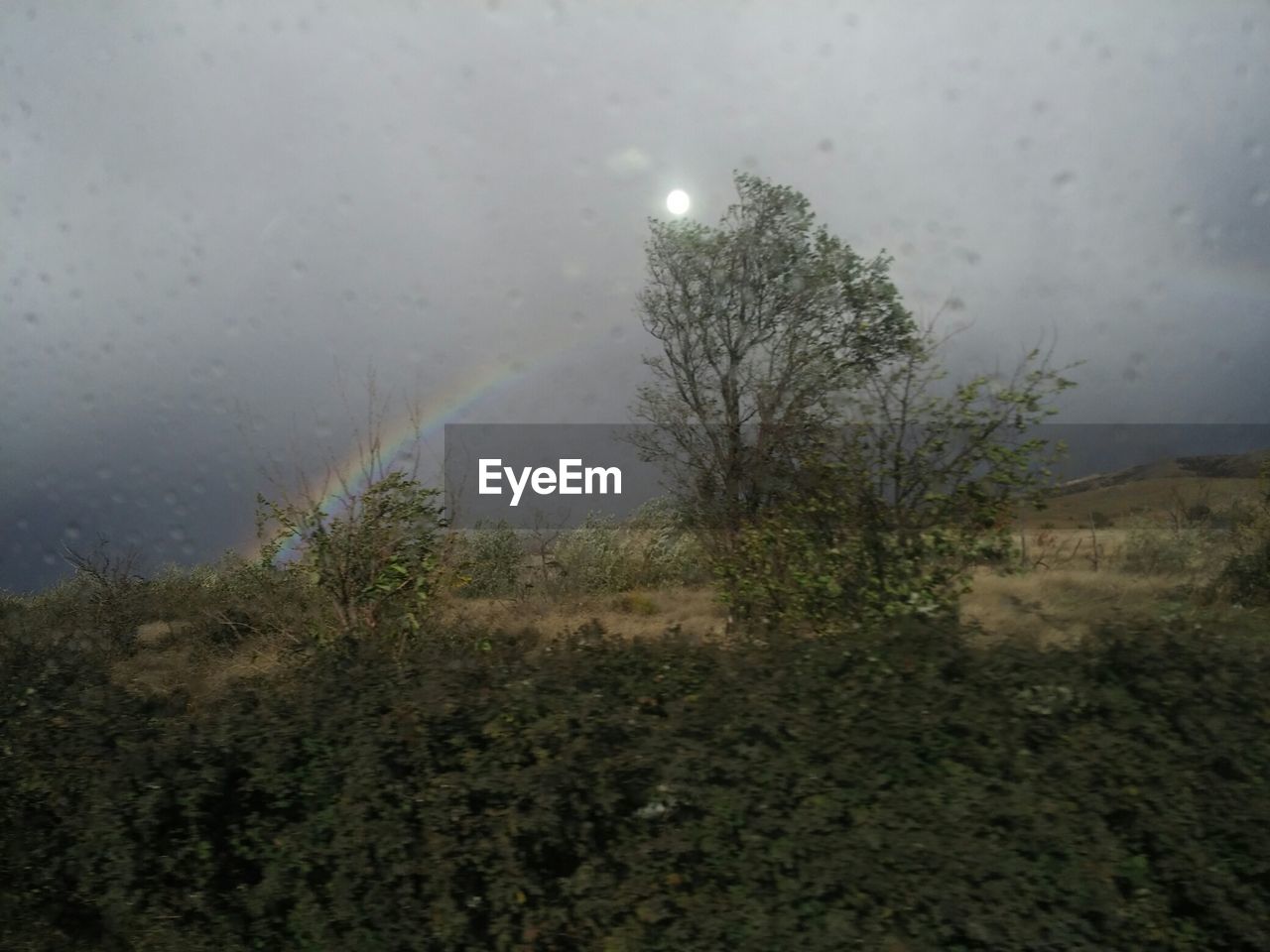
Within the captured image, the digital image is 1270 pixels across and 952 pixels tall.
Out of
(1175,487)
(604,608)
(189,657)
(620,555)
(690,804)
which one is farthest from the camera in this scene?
(620,555)

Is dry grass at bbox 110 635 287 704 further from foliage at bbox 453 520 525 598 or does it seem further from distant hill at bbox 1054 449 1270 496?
distant hill at bbox 1054 449 1270 496

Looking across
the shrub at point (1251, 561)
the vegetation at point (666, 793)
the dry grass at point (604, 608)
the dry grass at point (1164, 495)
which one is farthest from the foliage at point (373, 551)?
the dry grass at point (1164, 495)

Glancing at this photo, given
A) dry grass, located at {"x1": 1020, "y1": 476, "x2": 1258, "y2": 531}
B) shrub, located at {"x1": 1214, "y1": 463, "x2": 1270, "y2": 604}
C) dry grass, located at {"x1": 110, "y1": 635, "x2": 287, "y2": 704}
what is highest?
dry grass, located at {"x1": 1020, "y1": 476, "x2": 1258, "y2": 531}

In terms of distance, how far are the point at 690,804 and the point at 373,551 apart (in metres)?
6.91

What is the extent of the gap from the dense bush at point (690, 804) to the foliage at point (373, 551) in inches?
203

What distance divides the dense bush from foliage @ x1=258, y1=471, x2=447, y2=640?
5.16m

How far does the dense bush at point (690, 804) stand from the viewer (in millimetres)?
3688

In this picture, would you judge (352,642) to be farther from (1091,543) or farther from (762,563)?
(1091,543)

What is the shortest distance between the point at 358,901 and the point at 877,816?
83.0 inches

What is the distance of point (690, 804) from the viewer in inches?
157

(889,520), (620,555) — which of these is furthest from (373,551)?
(620,555)

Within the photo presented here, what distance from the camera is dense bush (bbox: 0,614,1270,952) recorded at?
3.69 m

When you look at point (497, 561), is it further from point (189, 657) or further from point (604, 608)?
point (189, 657)

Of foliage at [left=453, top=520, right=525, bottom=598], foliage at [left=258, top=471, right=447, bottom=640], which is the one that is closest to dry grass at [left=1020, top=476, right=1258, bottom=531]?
foliage at [left=453, top=520, right=525, bottom=598]
